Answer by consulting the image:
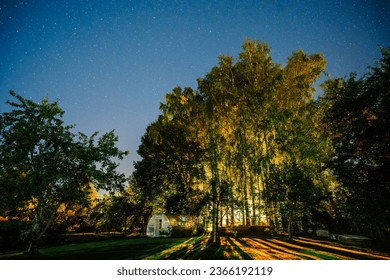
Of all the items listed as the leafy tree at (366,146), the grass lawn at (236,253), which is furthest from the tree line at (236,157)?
the grass lawn at (236,253)

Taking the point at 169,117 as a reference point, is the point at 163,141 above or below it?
below

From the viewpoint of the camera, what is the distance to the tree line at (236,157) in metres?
7.59

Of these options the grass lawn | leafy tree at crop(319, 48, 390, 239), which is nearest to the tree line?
leafy tree at crop(319, 48, 390, 239)

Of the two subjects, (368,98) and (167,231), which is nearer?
(368,98)

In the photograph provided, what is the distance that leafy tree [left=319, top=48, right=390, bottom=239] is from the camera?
689 centimetres

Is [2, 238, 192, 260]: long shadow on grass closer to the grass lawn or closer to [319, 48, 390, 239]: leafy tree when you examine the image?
the grass lawn

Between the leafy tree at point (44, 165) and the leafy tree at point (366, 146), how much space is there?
34.5 feet

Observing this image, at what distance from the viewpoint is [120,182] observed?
10062mm

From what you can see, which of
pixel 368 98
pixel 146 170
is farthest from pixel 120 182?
pixel 146 170

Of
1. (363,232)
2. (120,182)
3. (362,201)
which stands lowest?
(363,232)

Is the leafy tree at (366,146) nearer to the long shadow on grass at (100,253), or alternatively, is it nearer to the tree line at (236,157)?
the tree line at (236,157)
